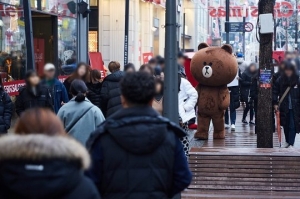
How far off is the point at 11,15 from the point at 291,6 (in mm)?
5629

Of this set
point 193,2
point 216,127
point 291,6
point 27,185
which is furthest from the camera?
point 216,127

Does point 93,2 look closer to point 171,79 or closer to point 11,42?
point 11,42

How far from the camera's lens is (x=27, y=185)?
11.5 feet

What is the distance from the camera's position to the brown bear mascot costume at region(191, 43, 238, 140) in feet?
46.7

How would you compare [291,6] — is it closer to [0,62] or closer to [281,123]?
[281,123]

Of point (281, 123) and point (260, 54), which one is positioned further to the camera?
point (281, 123)

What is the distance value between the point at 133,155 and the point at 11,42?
999 centimetres

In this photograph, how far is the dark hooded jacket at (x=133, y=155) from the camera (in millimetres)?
4586

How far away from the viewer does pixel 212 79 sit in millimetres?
14539

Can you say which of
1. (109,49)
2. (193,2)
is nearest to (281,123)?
(193,2)

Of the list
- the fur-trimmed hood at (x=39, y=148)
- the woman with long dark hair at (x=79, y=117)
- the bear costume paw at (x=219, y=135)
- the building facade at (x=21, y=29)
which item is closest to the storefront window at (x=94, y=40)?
the building facade at (x=21, y=29)

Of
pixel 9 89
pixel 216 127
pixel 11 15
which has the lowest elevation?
pixel 216 127

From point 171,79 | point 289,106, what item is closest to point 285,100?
point 289,106

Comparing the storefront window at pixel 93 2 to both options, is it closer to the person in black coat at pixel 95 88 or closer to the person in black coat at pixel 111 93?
the person in black coat at pixel 95 88
